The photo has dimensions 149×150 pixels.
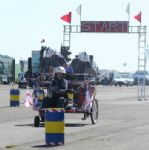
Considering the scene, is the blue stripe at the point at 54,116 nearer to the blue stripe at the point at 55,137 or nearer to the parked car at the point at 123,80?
the blue stripe at the point at 55,137

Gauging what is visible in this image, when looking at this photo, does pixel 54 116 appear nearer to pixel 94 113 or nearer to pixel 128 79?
pixel 94 113

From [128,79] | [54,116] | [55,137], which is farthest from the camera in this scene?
[128,79]

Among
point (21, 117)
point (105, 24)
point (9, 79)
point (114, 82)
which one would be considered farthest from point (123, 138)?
point (114, 82)

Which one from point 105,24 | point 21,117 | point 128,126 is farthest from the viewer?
point 105,24

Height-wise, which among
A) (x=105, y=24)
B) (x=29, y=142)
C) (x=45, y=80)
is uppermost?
(x=105, y=24)

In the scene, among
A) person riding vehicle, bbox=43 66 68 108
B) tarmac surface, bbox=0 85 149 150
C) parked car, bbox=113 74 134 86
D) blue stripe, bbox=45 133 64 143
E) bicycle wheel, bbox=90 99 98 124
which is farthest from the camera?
parked car, bbox=113 74 134 86

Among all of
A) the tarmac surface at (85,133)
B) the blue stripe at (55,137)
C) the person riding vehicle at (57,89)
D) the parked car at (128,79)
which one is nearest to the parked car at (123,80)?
the parked car at (128,79)

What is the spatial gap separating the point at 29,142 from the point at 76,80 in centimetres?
666

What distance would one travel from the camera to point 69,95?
21.8 metres

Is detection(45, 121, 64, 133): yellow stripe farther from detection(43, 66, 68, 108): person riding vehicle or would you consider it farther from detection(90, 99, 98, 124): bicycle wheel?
detection(90, 99, 98, 124): bicycle wheel

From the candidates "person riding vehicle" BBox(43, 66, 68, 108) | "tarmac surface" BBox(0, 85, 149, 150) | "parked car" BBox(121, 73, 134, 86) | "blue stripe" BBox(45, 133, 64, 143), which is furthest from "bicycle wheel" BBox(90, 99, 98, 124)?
"parked car" BBox(121, 73, 134, 86)

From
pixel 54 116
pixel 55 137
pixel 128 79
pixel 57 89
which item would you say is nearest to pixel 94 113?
pixel 57 89

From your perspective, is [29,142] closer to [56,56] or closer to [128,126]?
Answer: [128,126]

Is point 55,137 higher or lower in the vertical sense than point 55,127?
lower
